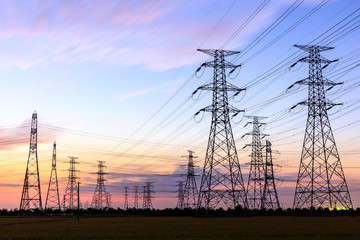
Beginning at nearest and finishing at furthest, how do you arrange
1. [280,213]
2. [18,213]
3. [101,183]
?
1. [280,213]
2. [18,213]
3. [101,183]

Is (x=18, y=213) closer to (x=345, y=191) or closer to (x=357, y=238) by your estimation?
(x=345, y=191)

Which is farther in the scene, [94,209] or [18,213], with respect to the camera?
[94,209]

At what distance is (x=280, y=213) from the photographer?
88.2 meters

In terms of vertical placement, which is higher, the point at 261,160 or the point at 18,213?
the point at 261,160

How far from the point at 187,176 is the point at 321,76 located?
53.0m

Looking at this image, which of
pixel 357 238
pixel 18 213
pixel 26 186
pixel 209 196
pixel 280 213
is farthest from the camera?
pixel 18 213

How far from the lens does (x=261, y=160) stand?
91.4m

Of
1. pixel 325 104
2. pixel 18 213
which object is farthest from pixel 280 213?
pixel 18 213

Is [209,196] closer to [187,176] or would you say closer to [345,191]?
[345,191]

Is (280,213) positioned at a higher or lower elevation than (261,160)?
lower

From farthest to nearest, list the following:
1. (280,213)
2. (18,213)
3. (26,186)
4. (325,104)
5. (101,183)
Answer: (101,183) → (18,213) → (26,186) → (280,213) → (325,104)

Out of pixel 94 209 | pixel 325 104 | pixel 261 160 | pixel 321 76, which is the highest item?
pixel 321 76

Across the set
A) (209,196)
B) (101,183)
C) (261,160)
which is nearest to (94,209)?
(101,183)

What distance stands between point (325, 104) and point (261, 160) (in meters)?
30.7
